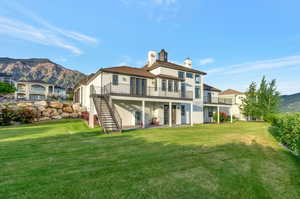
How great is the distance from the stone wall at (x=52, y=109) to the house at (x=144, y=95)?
2974 mm

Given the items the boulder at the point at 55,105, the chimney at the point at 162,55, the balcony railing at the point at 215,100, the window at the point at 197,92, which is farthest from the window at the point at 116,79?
the balcony railing at the point at 215,100

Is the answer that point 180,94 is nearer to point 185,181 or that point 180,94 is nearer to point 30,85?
point 185,181

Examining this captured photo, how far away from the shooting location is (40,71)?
340 feet

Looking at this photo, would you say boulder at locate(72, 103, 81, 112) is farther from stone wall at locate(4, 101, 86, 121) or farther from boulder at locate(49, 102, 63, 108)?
boulder at locate(49, 102, 63, 108)

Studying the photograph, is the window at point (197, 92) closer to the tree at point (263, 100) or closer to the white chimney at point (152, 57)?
the white chimney at point (152, 57)

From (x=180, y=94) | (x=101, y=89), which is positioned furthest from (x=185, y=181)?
(x=180, y=94)

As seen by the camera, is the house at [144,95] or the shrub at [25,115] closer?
the house at [144,95]

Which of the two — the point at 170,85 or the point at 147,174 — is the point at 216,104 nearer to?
the point at 170,85

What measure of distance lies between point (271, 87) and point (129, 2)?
24.9 meters

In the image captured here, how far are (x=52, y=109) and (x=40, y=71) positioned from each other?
111 metres

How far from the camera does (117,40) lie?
2478cm

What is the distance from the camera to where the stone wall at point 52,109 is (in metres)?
16.8

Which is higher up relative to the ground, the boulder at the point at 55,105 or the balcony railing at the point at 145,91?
the balcony railing at the point at 145,91

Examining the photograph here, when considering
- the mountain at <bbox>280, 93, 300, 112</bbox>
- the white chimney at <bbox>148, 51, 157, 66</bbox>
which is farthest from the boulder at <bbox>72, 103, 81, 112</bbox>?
the mountain at <bbox>280, 93, 300, 112</bbox>
